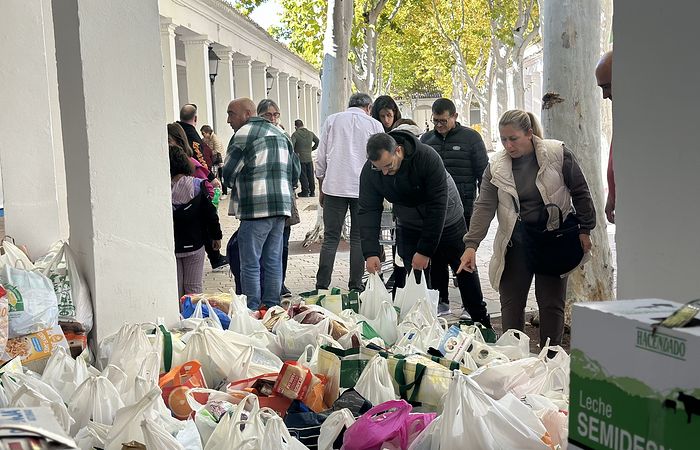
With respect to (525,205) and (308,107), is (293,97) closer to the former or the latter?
(308,107)

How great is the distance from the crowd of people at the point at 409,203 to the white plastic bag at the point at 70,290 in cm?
156

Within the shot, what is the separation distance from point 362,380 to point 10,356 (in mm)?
2040

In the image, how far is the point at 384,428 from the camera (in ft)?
9.72

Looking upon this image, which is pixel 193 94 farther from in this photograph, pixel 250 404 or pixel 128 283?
pixel 250 404

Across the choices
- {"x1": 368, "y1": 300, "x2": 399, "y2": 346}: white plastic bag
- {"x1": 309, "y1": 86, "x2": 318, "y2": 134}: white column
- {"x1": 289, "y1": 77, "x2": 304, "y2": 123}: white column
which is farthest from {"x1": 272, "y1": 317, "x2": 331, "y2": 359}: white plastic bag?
{"x1": 309, "y1": 86, "x2": 318, "y2": 134}: white column

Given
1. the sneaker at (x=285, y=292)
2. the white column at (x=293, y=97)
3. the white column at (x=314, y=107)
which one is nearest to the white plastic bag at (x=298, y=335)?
the sneaker at (x=285, y=292)

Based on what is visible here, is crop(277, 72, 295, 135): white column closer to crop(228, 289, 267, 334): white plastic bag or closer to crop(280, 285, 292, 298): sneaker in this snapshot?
crop(280, 285, 292, 298): sneaker

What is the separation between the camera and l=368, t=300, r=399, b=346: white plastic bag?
4.81m

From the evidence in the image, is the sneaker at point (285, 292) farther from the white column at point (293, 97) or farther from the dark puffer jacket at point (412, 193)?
the white column at point (293, 97)

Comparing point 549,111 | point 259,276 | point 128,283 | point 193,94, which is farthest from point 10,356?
point 193,94

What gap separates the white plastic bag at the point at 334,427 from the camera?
3041mm

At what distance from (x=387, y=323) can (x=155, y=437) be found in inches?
87.1

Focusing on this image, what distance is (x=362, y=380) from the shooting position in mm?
3576

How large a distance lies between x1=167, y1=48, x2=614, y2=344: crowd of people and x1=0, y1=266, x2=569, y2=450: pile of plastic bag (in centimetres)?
80
